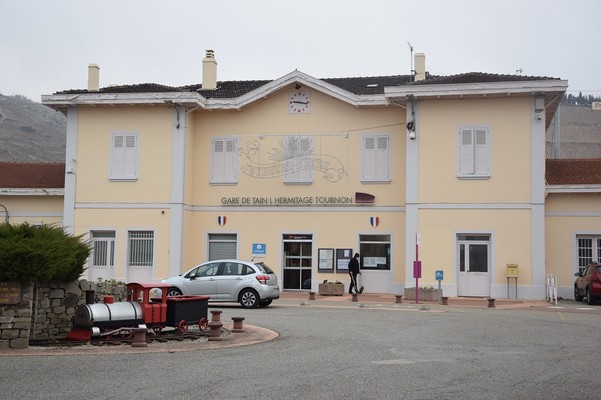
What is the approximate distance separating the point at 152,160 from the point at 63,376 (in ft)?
71.4

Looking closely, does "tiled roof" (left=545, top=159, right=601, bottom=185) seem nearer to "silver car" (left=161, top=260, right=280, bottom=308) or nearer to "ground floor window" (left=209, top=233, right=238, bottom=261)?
A: "ground floor window" (left=209, top=233, right=238, bottom=261)

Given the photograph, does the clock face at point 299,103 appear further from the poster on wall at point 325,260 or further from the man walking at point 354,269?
the man walking at point 354,269

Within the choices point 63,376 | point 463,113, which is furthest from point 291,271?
point 63,376

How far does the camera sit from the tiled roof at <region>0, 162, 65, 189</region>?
34.0 m

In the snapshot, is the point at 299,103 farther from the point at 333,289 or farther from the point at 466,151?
the point at 333,289

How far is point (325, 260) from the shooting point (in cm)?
3152

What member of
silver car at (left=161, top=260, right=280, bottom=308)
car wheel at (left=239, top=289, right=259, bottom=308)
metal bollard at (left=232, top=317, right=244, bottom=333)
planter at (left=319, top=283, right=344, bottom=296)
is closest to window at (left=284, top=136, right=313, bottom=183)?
planter at (left=319, top=283, right=344, bottom=296)

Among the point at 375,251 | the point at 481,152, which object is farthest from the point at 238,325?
the point at 481,152

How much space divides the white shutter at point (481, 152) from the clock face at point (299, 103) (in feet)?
22.7

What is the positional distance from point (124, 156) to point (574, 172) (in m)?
18.0

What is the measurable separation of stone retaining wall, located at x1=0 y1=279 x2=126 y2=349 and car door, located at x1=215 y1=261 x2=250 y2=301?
7303mm

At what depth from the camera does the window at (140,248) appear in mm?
32062

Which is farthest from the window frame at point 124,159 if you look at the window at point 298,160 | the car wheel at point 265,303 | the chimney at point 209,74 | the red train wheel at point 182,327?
the red train wheel at point 182,327

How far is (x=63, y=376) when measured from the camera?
11.0 meters
